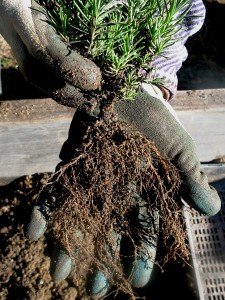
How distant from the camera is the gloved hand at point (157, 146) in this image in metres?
1.22

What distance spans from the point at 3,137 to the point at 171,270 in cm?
97

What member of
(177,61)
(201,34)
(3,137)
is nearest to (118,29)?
(177,61)

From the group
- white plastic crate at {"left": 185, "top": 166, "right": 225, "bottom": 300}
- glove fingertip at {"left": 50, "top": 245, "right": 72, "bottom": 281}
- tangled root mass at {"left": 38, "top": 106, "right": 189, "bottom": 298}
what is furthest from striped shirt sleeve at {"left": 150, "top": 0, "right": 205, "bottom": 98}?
glove fingertip at {"left": 50, "top": 245, "right": 72, "bottom": 281}

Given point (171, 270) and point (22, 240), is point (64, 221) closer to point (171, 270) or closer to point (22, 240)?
point (22, 240)

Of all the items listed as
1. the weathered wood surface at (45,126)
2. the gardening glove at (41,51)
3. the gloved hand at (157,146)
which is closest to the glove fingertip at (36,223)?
the gloved hand at (157,146)

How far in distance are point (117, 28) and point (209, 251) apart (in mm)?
1126

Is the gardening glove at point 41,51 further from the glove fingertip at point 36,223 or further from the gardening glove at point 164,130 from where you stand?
the glove fingertip at point 36,223

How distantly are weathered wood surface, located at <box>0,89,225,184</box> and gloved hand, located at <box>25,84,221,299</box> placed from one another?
1.35 ft

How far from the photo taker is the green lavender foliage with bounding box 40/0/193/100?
34.9 inches

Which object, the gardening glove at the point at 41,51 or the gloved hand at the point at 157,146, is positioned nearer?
the gardening glove at the point at 41,51

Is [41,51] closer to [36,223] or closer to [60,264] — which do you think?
[36,223]

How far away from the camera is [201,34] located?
2.83 metres

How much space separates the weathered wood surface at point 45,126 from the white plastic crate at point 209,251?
0.24 metres

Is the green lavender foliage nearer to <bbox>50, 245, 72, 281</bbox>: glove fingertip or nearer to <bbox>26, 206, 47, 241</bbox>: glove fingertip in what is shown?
<bbox>26, 206, 47, 241</bbox>: glove fingertip
